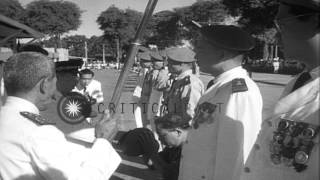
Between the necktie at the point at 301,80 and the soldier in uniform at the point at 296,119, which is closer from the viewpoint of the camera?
the soldier in uniform at the point at 296,119

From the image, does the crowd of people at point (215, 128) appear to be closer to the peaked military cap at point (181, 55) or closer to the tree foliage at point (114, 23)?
the peaked military cap at point (181, 55)

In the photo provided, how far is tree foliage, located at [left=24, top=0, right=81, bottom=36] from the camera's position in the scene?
64938 millimetres

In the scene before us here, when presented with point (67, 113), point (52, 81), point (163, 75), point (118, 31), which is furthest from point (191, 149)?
point (118, 31)

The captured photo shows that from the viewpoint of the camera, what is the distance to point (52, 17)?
7169cm

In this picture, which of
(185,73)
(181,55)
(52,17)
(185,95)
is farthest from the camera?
(52,17)

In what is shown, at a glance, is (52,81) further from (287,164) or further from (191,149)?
(287,164)

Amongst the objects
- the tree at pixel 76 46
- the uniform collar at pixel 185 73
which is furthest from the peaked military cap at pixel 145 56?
the tree at pixel 76 46

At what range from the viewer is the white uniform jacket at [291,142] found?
1.42 metres

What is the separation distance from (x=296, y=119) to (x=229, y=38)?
1.17 m

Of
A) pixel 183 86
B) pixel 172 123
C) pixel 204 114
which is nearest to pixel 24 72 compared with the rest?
A: pixel 204 114

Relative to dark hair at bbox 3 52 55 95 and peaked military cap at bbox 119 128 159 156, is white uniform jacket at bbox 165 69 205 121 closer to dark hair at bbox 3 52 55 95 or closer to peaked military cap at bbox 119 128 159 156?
peaked military cap at bbox 119 128 159 156

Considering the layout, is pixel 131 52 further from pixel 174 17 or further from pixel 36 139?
pixel 174 17

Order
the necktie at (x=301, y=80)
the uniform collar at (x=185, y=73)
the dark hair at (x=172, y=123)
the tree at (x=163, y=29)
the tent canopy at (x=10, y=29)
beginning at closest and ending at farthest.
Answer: the necktie at (x=301, y=80) < the dark hair at (x=172, y=123) < the uniform collar at (x=185, y=73) < the tent canopy at (x=10, y=29) < the tree at (x=163, y=29)

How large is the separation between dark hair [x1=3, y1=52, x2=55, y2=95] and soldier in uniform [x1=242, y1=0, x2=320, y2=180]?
114 centimetres
